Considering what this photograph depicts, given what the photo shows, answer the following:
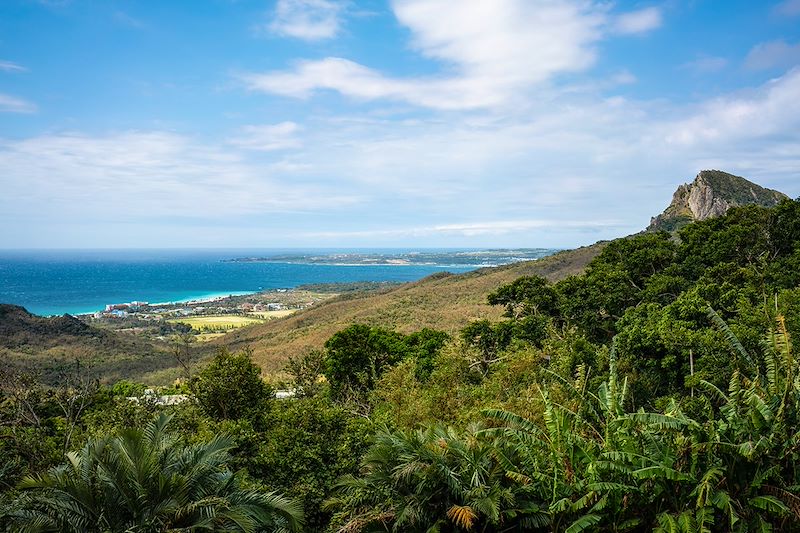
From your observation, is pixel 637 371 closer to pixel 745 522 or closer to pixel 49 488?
pixel 745 522

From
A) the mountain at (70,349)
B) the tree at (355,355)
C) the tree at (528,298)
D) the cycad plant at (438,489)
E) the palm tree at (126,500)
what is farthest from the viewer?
the mountain at (70,349)

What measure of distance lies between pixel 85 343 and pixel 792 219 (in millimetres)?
74121

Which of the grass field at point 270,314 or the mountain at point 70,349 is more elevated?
the mountain at point 70,349

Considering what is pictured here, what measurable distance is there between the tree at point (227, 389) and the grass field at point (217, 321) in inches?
3434

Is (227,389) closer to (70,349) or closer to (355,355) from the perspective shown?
(355,355)

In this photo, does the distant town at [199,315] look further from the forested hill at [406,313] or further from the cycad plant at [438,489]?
the cycad plant at [438,489]

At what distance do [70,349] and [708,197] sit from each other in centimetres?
9753

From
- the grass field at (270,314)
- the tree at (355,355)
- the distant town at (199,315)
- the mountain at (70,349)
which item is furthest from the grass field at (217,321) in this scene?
the tree at (355,355)

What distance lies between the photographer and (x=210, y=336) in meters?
89.6

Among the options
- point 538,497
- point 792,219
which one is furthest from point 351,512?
point 792,219

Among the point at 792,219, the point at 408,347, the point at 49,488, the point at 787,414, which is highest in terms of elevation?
the point at 792,219

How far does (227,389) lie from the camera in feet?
54.4

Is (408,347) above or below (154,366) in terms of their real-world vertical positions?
above

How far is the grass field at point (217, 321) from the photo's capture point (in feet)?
334
